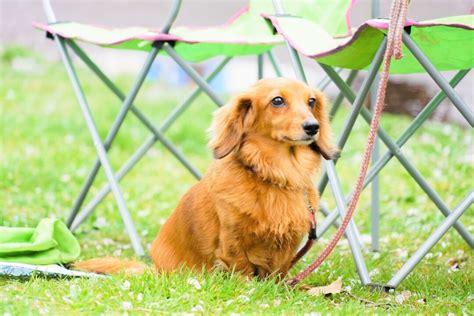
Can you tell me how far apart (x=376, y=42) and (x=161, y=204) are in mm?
2197

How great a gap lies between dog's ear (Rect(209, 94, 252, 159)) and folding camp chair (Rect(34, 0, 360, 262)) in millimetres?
638

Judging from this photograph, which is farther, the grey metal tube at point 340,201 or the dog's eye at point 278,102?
the grey metal tube at point 340,201

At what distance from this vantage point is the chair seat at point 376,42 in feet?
9.14

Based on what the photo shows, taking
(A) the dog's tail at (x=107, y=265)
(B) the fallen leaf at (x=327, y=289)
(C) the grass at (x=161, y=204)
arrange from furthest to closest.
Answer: (A) the dog's tail at (x=107, y=265) → (B) the fallen leaf at (x=327, y=289) → (C) the grass at (x=161, y=204)

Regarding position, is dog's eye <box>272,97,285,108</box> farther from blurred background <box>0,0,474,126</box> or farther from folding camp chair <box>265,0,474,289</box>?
blurred background <box>0,0,474,126</box>

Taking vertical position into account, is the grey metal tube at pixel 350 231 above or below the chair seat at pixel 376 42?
below

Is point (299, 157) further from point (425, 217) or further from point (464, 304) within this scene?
point (425, 217)

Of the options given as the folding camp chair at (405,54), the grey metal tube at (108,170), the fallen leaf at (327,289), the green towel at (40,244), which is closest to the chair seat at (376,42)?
the folding camp chair at (405,54)

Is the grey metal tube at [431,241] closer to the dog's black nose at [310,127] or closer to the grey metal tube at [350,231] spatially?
the grey metal tube at [350,231]

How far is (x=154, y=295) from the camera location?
2.66 meters

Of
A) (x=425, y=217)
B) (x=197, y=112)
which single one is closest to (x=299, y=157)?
(x=425, y=217)

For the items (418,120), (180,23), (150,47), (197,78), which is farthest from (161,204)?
(180,23)

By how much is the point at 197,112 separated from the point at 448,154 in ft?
6.62

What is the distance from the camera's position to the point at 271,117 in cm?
286
